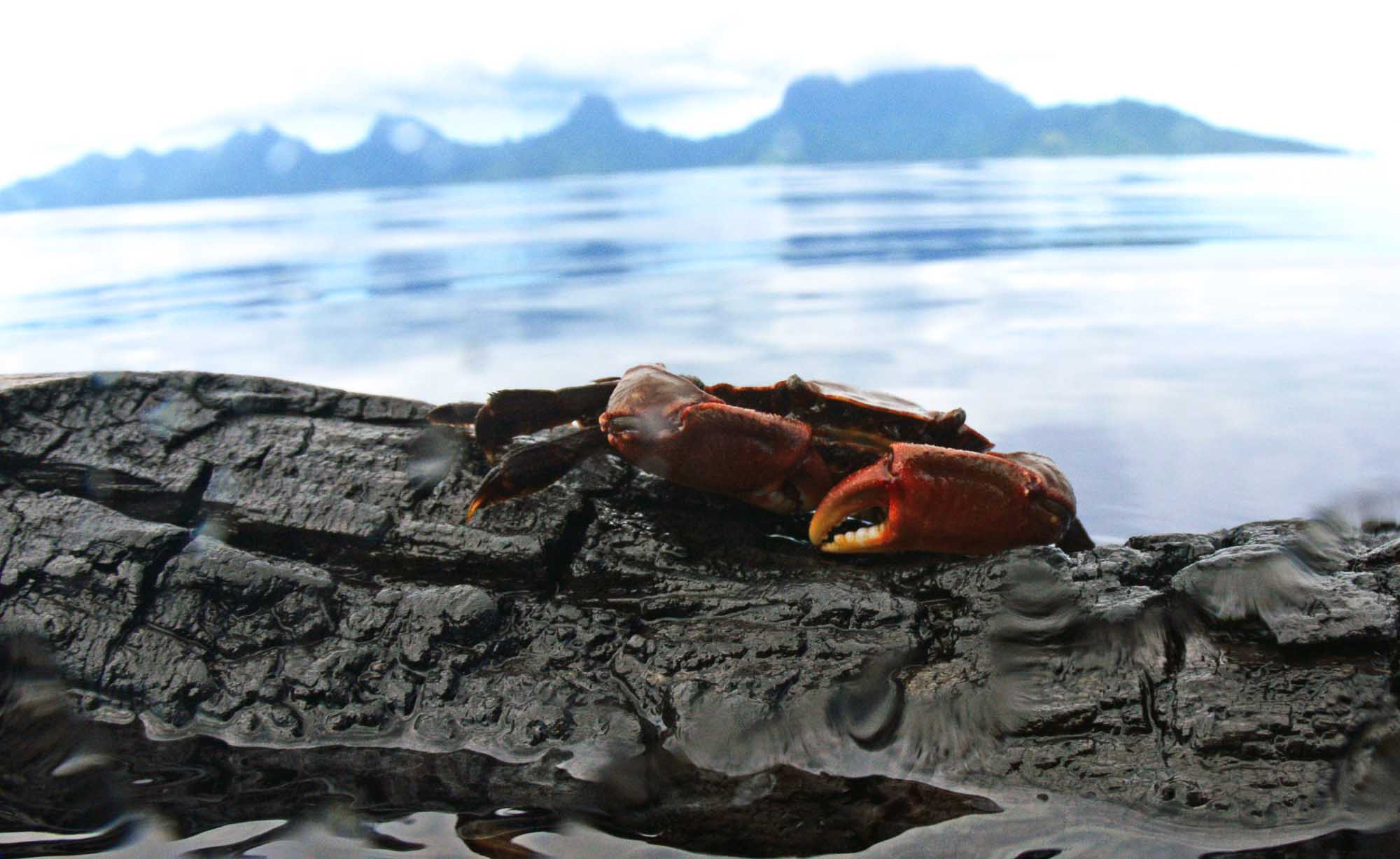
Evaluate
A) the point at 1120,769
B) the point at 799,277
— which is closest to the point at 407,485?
the point at 1120,769

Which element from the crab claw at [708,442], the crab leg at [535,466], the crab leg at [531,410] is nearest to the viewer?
the crab claw at [708,442]

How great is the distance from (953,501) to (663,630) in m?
0.98

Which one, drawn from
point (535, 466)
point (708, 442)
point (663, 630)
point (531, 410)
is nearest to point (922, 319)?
point (531, 410)

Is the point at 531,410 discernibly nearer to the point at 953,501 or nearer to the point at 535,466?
the point at 535,466

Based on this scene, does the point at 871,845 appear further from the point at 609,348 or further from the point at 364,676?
the point at 609,348

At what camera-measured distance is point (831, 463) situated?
3.21 metres

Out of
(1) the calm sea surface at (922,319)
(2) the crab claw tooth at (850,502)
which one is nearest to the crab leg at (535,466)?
(2) the crab claw tooth at (850,502)

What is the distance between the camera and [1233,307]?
15852mm

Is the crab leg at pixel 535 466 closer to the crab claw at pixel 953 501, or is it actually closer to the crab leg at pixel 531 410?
the crab leg at pixel 531 410

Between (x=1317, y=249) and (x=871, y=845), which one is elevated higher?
(x=1317, y=249)

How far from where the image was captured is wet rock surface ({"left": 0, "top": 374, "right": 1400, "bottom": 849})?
2500 mm

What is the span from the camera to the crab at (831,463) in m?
2.84

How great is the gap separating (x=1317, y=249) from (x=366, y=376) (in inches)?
832

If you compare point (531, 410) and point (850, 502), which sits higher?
point (531, 410)
